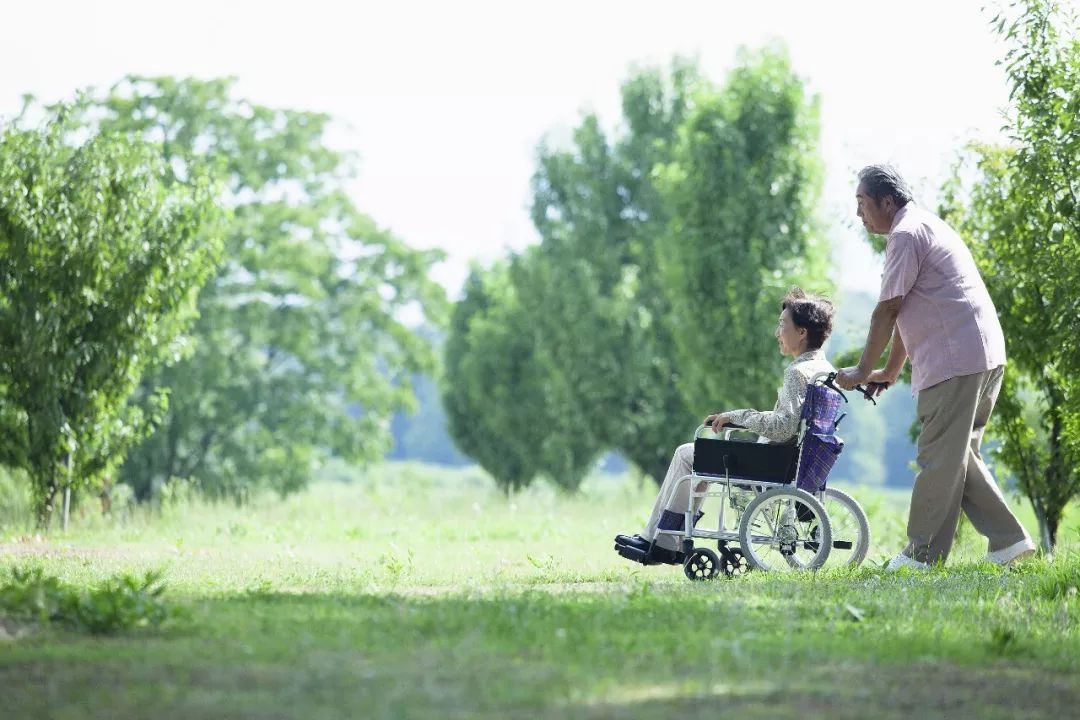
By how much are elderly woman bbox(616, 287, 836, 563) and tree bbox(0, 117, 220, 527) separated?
761 cm

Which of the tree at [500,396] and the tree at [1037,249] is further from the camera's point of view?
the tree at [500,396]

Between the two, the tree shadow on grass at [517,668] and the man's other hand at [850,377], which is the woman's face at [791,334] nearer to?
the man's other hand at [850,377]

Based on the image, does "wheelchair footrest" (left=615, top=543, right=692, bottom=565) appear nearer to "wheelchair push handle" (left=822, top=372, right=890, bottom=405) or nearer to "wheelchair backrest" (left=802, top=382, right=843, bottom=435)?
"wheelchair backrest" (left=802, top=382, right=843, bottom=435)

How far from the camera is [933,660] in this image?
5.07 metres

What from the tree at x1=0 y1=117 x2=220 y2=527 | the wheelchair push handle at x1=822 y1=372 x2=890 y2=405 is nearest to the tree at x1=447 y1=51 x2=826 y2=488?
the tree at x1=0 y1=117 x2=220 y2=527

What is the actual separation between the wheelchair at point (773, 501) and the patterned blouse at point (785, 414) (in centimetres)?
5

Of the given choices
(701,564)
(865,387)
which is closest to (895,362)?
(865,387)

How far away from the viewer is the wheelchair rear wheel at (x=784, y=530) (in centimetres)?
798

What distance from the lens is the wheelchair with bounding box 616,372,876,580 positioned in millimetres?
8016

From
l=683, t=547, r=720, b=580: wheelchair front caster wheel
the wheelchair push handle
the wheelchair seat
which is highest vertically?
the wheelchair push handle

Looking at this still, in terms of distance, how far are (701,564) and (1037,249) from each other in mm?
3930

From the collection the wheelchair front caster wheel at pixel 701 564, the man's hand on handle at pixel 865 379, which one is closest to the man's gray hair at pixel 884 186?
the man's hand on handle at pixel 865 379

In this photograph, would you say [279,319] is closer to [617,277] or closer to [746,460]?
[617,277]

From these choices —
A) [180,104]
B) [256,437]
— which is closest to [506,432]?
[256,437]
